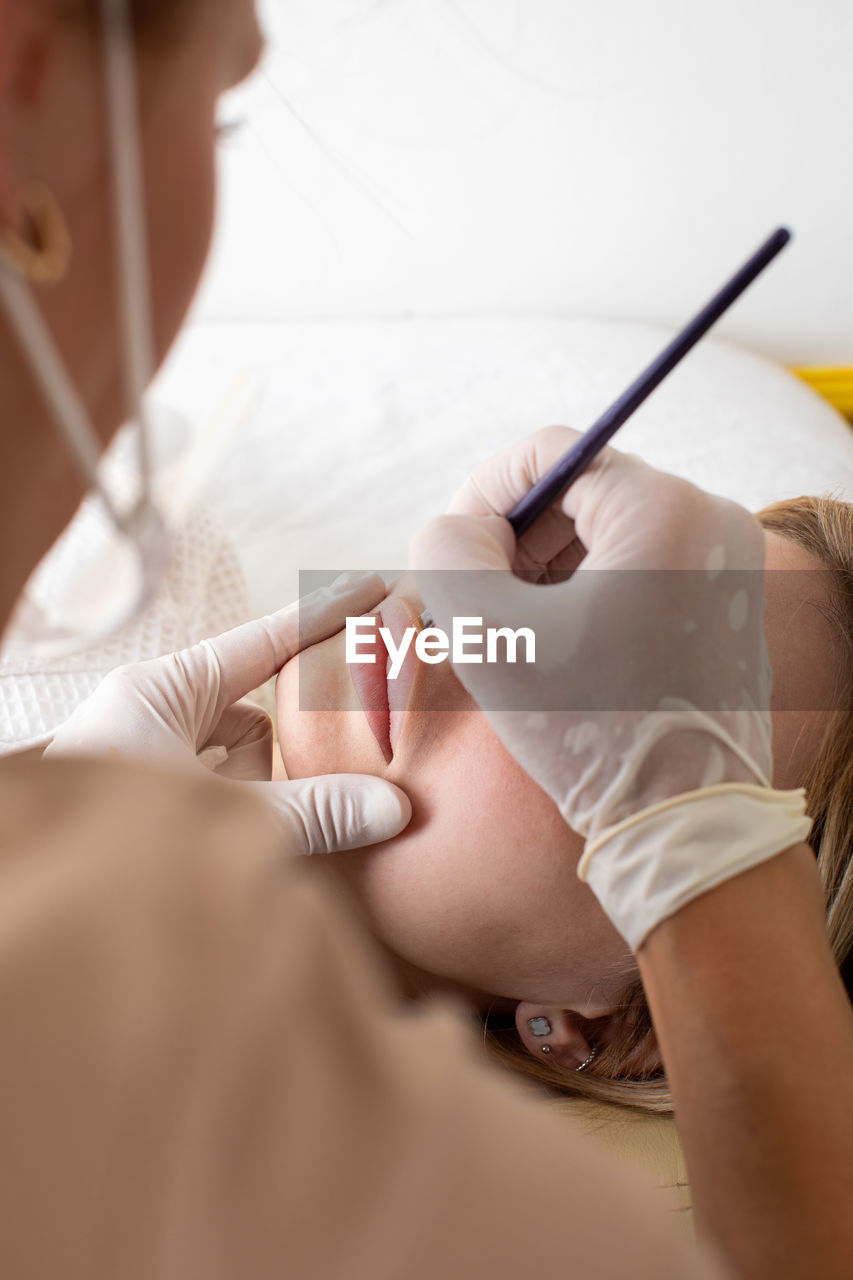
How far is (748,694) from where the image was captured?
67 cm

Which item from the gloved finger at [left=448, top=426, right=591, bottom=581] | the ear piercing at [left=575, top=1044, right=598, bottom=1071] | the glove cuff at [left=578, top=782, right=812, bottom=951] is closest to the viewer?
the glove cuff at [left=578, top=782, right=812, bottom=951]

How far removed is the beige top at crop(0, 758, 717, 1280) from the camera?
0.95 feet

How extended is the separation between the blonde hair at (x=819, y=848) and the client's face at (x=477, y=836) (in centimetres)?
3

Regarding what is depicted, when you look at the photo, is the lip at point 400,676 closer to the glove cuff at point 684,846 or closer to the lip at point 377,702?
the lip at point 377,702

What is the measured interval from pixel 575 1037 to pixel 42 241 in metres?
0.87

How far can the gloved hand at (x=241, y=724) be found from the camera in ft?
2.70

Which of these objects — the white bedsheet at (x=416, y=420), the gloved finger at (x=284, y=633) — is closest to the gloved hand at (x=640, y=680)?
the gloved finger at (x=284, y=633)

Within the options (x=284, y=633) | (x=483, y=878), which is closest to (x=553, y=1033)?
(x=483, y=878)

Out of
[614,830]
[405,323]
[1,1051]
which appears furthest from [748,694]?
[405,323]

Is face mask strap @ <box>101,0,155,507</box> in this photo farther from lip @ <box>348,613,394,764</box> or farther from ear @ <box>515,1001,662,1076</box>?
ear @ <box>515,1001,662,1076</box>

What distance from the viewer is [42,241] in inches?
13.2

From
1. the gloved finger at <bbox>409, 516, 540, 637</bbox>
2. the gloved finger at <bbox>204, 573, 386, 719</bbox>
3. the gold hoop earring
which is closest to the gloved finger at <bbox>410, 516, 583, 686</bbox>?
the gloved finger at <bbox>409, 516, 540, 637</bbox>

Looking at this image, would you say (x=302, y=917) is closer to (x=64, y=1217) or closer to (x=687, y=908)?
(x=64, y=1217)

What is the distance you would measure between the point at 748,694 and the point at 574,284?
1.11 m
